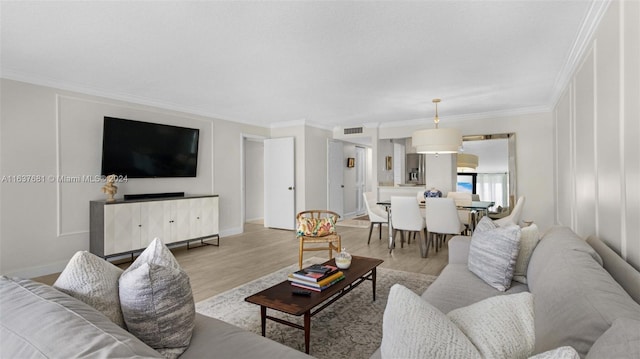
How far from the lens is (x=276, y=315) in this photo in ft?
8.60

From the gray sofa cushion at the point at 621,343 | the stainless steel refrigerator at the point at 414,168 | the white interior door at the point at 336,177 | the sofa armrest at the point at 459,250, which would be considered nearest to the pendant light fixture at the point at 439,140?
the sofa armrest at the point at 459,250

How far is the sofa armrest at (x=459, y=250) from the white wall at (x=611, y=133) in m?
0.86

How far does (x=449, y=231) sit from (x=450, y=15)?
283cm

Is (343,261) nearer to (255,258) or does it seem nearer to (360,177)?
(255,258)

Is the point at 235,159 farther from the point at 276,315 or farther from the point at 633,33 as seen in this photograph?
the point at 633,33

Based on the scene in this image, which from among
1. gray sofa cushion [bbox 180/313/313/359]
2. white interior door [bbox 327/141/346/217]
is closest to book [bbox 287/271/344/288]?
gray sofa cushion [bbox 180/313/313/359]

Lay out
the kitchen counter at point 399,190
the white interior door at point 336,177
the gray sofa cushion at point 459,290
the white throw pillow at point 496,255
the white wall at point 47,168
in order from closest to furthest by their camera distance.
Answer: the gray sofa cushion at point 459,290, the white throw pillow at point 496,255, the white wall at point 47,168, the kitchen counter at point 399,190, the white interior door at point 336,177

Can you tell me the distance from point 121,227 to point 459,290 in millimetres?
3962

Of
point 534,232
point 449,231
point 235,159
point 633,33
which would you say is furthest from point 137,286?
point 235,159

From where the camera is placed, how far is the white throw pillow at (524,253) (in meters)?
2.16

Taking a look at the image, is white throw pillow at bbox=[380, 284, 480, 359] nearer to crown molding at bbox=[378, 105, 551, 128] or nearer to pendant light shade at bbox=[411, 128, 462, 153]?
pendant light shade at bbox=[411, 128, 462, 153]

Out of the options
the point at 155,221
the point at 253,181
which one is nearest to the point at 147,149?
the point at 155,221

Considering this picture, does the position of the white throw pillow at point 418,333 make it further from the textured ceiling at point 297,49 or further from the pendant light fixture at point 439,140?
the pendant light fixture at point 439,140

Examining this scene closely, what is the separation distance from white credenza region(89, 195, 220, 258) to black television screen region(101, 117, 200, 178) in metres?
0.54
